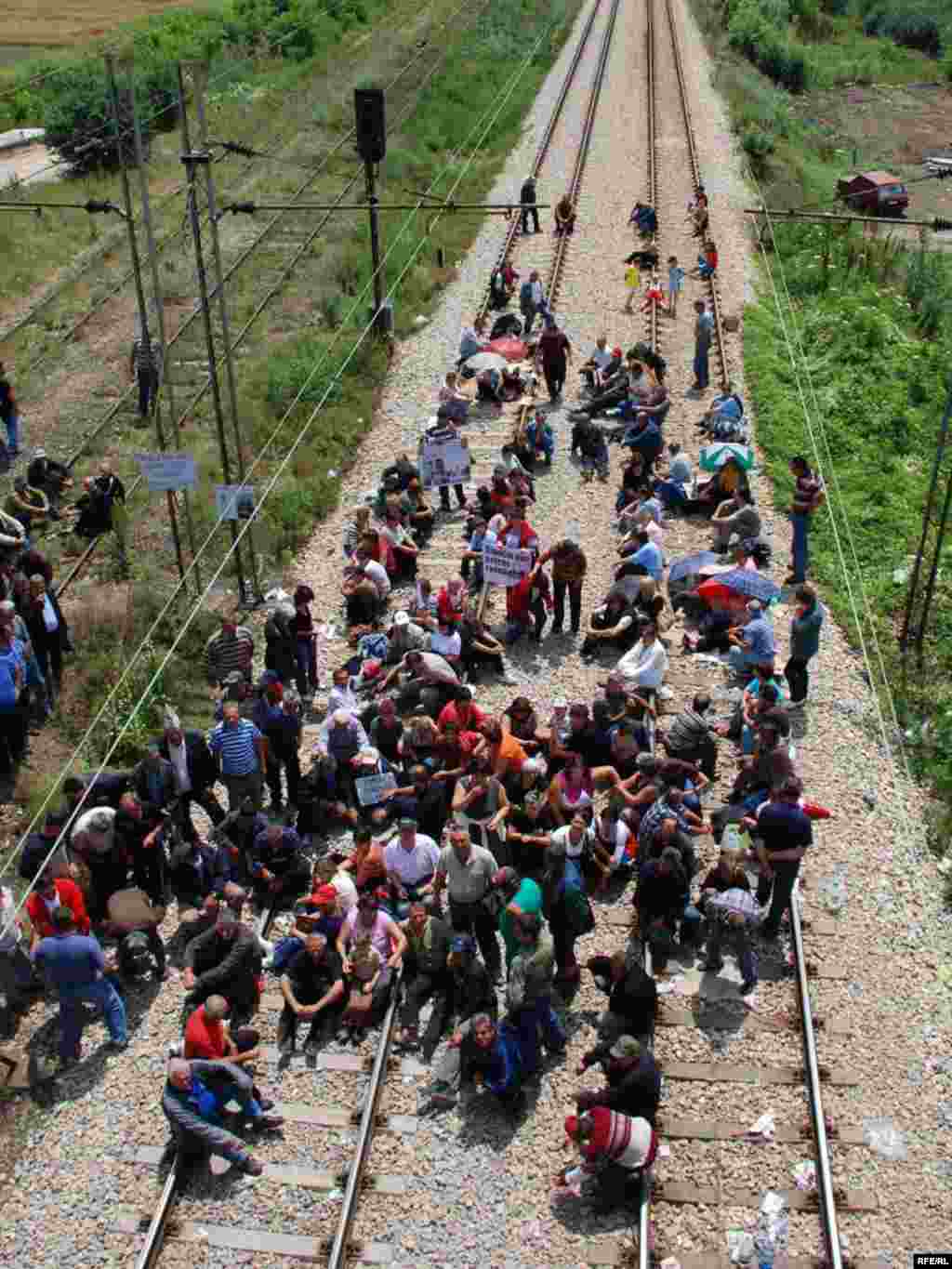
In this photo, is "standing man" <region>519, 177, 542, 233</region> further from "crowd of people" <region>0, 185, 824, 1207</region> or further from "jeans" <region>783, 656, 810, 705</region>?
"jeans" <region>783, 656, 810, 705</region>

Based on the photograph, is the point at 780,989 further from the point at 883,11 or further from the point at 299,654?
the point at 883,11

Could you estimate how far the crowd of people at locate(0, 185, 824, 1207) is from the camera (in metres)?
11.4

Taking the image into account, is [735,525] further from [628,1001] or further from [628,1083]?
[628,1083]

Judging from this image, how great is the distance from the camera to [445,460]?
818 inches

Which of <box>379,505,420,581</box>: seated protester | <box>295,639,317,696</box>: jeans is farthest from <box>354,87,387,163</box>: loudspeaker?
<box>295,639,317,696</box>: jeans

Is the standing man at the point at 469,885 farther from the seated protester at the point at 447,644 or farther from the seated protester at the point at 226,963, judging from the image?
the seated protester at the point at 447,644

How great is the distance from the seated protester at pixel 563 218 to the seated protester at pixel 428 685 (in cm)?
1936

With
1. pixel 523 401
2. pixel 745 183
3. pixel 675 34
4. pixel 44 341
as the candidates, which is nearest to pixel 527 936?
pixel 523 401

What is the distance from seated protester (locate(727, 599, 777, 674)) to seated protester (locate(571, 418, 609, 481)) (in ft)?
20.2

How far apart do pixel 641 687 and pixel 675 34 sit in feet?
173

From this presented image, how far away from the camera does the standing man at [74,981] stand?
11617 millimetres

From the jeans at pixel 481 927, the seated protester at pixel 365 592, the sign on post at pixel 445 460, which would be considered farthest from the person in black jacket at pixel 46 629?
the jeans at pixel 481 927

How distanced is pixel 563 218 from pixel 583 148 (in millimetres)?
9667

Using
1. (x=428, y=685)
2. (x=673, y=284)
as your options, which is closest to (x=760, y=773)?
(x=428, y=685)
